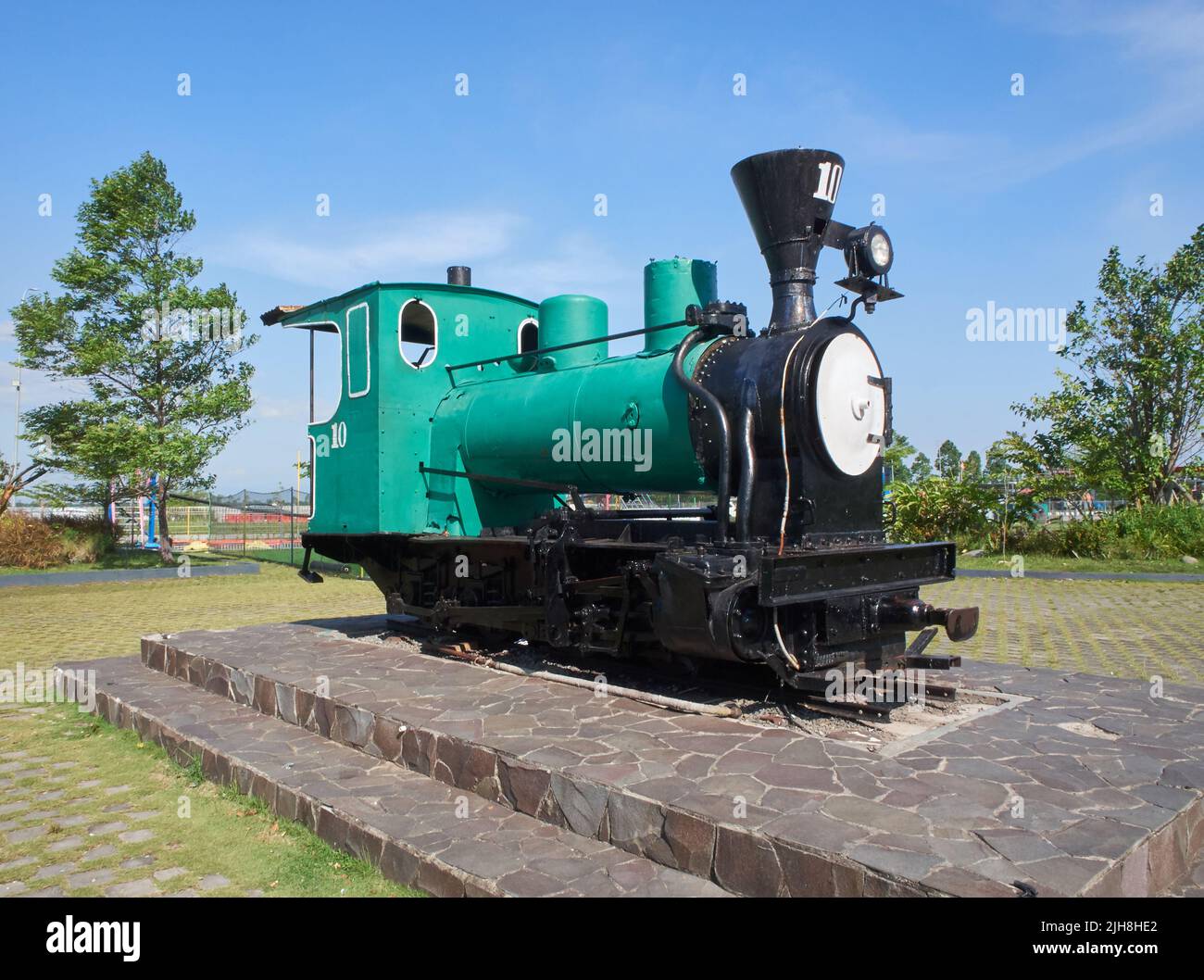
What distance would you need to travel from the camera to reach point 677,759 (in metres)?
4.56

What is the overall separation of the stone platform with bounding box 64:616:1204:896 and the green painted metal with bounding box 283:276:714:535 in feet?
6.35

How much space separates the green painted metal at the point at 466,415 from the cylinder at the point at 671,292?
1.1 inches

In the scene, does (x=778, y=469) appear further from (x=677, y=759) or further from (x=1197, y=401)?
(x=1197, y=401)

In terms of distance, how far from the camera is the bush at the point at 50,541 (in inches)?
772

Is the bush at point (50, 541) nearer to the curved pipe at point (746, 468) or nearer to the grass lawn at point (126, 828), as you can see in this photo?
the grass lawn at point (126, 828)

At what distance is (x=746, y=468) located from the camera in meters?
5.47

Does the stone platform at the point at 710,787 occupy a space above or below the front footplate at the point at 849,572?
below

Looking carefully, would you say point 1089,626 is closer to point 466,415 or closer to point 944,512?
point 466,415

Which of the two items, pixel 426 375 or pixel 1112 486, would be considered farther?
pixel 1112 486

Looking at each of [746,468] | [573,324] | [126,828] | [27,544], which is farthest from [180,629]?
[27,544]

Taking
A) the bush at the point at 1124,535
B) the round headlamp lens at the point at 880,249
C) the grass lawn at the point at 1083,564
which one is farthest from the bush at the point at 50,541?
the bush at the point at 1124,535

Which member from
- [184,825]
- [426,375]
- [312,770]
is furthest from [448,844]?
[426,375]

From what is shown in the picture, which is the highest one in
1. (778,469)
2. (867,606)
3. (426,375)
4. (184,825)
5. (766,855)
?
(426,375)
